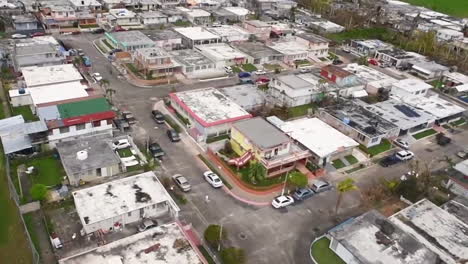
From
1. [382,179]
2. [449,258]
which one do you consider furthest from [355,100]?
[449,258]

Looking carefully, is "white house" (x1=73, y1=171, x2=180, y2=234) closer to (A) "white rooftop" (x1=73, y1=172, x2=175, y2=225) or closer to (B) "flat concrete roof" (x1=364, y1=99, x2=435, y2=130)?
(A) "white rooftop" (x1=73, y1=172, x2=175, y2=225)

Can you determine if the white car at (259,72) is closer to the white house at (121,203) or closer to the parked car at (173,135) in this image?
the parked car at (173,135)

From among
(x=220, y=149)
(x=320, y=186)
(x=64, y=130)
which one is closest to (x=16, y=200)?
(x=64, y=130)

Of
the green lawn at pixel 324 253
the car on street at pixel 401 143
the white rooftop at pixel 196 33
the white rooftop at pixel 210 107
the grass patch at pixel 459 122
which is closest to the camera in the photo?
the green lawn at pixel 324 253

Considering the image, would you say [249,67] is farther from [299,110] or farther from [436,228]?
[436,228]

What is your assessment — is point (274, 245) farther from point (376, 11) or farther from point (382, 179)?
Answer: point (376, 11)

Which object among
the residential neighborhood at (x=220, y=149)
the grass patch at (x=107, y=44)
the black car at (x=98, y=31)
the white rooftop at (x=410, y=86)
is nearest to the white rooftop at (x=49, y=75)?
the residential neighborhood at (x=220, y=149)
